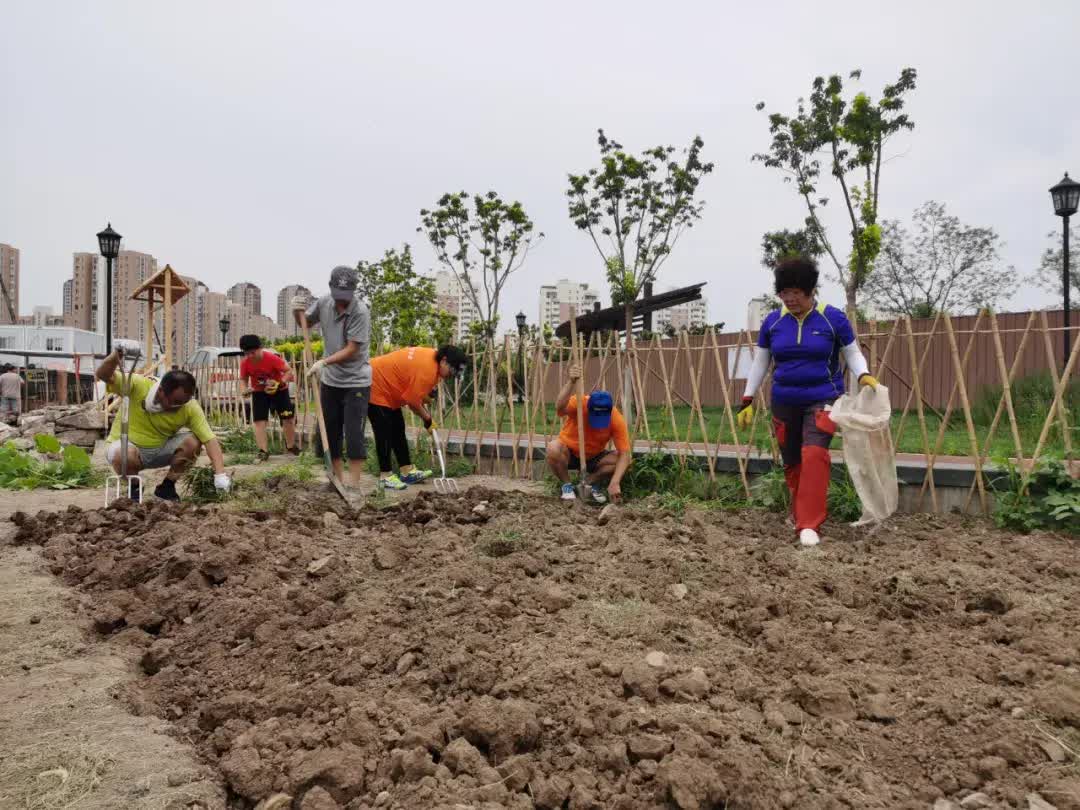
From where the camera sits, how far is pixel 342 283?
15.4ft

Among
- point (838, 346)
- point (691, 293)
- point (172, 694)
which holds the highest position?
point (691, 293)

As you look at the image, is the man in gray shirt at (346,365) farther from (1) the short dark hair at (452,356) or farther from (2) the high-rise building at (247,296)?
(2) the high-rise building at (247,296)

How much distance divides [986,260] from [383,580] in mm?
19407

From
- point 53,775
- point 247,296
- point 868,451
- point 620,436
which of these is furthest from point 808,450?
point 247,296

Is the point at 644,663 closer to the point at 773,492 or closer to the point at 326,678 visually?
the point at 326,678

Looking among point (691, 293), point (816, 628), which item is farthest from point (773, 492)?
point (691, 293)

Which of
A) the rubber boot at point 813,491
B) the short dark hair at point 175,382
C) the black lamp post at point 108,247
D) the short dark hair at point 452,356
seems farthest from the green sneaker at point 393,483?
the black lamp post at point 108,247

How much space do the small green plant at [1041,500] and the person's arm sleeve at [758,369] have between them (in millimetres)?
1291

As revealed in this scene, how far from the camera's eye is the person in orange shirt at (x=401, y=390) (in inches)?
201

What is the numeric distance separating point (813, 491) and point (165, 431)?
3.65 metres

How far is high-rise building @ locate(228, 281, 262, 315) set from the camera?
142 feet

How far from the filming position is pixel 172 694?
2.10 m

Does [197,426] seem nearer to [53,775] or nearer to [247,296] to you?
[53,775]

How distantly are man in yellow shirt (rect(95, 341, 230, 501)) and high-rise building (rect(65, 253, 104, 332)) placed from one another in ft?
47.0
